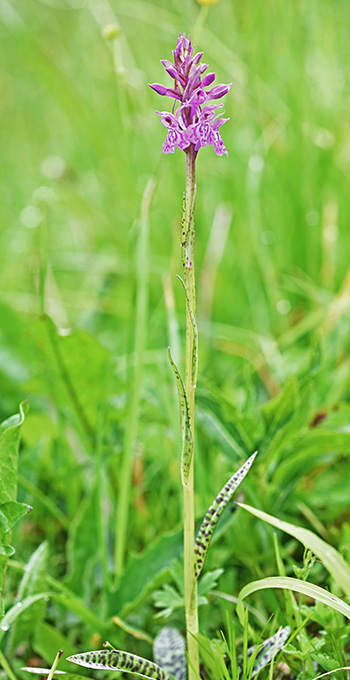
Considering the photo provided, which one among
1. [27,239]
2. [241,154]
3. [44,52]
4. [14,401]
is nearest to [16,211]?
[27,239]

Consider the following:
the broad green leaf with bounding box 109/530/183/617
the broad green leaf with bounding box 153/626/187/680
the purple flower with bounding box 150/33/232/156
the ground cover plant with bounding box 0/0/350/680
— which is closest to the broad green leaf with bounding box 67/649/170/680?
the ground cover plant with bounding box 0/0/350/680

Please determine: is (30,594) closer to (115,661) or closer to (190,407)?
(115,661)

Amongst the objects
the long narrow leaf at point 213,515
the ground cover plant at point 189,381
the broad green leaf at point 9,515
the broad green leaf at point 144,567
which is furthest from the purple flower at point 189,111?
the broad green leaf at point 144,567

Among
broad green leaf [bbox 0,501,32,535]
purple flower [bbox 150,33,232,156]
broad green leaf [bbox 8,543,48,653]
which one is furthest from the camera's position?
broad green leaf [bbox 8,543,48,653]

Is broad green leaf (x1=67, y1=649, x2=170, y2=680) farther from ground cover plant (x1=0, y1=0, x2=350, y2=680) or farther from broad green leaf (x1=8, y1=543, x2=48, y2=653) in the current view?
broad green leaf (x1=8, y1=543, x2=48, y2=653)

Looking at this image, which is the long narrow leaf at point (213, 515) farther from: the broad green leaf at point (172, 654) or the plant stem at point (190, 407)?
the broad green leaf at point (172, 654)

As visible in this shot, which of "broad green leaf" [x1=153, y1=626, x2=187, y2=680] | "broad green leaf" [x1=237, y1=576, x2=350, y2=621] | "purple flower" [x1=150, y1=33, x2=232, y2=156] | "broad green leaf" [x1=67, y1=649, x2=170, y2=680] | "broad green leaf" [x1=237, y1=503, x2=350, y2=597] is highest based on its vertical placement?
"purple flower" [x1=150, y1=33, x2=232, y2=156]

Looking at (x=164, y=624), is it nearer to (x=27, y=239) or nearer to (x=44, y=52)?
(x=27, y=239)

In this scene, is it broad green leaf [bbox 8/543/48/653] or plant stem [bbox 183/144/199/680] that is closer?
plant stem [bbox 183/144/199/680]
